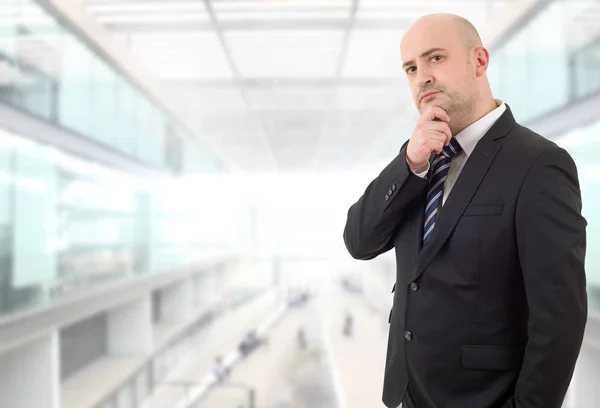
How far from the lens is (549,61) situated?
2.95m

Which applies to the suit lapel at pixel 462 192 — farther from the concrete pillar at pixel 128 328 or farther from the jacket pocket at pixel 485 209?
the concrete pillar at pixel 128 328

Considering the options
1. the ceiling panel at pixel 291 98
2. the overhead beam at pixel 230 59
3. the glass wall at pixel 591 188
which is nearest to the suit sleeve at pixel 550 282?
the glass wall at pixel 591 188

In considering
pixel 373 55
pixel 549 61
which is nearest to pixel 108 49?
pixel 373 55

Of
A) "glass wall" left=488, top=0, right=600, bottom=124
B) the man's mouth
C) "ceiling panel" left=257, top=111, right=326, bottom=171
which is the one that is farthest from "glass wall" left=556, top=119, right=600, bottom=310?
"ceiling panel" left=257, top=111, right=326, bottom=171

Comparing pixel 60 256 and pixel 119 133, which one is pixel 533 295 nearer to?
pixel 60 256

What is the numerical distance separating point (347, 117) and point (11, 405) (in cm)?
518

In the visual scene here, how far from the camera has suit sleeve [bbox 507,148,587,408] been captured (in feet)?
2.99

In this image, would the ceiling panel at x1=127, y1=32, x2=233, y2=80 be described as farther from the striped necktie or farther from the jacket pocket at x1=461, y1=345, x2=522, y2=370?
the jacket pocket at x1=461, y1=345, x2=522, y2=370

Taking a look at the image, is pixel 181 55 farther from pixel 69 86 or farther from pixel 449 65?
pixel 449 65

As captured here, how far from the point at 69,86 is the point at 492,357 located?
3.92 meters

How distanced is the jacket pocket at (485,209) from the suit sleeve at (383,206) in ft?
0.37

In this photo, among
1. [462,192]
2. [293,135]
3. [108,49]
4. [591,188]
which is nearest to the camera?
[462,192]

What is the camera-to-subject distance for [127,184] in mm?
5816

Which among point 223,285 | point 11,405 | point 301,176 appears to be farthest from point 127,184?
point 223,285
